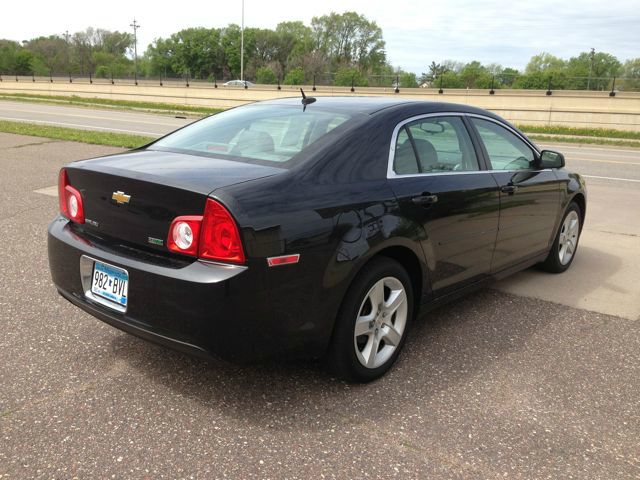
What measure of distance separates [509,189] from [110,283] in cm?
279

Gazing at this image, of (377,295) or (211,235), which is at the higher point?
(211,235)

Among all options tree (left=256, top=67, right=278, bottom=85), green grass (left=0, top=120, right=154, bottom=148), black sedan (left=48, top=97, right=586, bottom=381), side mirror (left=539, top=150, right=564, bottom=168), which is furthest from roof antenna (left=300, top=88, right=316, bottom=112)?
tree (left=256, top=67, right=278, bottom=85)

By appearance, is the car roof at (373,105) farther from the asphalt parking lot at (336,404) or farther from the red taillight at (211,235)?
the asphalt parking lot at (336,404)

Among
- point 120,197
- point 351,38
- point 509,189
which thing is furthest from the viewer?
point 351,38

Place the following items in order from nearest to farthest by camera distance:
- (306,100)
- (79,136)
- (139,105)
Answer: (306,100) < (79,136) < (139,105)

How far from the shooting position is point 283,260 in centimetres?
275

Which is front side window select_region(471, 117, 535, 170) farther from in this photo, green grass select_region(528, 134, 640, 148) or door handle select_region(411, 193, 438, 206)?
green grass select_region(528, 134, 640, 148)

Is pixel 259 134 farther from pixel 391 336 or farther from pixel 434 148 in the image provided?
pixel 391 336

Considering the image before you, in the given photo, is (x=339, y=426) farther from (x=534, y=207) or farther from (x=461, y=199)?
(x=534, y=207)

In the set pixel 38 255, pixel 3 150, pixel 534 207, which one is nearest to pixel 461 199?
pixel 534 207

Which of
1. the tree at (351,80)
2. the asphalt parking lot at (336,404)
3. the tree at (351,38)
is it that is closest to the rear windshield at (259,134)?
the asphalt parking lot at (336,404)

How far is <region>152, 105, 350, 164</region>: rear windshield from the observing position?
3.34m

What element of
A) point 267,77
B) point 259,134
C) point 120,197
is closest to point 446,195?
point 259,134

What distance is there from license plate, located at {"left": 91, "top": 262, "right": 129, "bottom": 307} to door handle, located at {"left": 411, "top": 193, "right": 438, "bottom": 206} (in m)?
1.63
